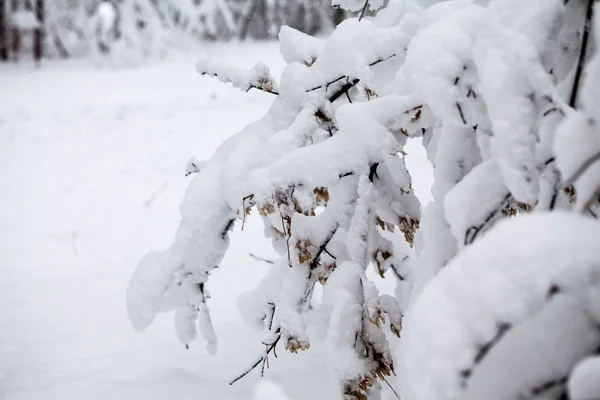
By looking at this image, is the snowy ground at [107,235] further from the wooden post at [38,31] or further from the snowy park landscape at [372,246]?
the wooden post at [38,31]

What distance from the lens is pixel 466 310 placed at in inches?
31.9

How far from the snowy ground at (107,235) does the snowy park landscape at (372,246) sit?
0.08 ft

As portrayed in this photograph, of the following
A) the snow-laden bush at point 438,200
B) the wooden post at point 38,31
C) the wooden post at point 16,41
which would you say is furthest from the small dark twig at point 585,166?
the wooden post at point 16,41

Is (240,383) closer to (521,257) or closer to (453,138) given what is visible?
(453,138)

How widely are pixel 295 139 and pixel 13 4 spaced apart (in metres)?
16.5

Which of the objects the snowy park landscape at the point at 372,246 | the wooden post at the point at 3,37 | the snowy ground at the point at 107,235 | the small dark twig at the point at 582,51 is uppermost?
the small dark twig at the point at 582,51

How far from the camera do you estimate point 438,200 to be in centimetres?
140

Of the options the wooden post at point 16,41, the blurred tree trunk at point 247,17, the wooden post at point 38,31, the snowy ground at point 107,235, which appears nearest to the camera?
the snowy ground at point 107,235

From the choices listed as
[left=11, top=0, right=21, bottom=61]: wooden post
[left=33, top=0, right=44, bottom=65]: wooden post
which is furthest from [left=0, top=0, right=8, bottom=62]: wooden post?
[left=33, top=0, right=44, bottom=65]: wooden post

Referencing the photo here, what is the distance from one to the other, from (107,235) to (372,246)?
396 centimetres

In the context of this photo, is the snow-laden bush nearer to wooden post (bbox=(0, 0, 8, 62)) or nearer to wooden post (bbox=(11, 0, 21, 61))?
wooden post (bbox=(0, 0, 8, 62))

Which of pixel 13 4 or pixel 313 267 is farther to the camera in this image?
pixel 13 4

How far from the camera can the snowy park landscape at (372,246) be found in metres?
0.79

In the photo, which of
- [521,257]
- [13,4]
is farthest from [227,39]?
[521,257]
